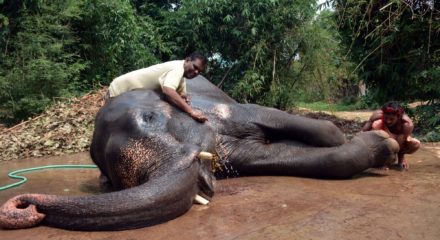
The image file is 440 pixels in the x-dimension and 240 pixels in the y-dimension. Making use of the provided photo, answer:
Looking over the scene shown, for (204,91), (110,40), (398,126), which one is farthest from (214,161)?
(110,40)

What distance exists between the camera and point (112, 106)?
13.3ft

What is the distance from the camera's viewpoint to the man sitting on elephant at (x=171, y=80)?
406 cm

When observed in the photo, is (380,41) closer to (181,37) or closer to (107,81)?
(181,37)

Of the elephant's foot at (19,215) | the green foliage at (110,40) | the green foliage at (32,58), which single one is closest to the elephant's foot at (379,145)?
the elephant's foot at (19,215)

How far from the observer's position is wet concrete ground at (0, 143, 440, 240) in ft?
9.00

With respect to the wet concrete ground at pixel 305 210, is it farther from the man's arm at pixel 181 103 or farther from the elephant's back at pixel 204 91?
the elephant's back at pixel 204 91

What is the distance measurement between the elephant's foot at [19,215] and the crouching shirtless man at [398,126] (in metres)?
3.24

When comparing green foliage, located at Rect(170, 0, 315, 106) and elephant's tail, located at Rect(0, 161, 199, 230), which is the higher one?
green foliage, located at Rect(170, 0, 315, 106)

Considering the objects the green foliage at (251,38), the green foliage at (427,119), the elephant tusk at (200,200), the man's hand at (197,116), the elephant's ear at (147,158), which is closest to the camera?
the elephant's ear at (147,158)

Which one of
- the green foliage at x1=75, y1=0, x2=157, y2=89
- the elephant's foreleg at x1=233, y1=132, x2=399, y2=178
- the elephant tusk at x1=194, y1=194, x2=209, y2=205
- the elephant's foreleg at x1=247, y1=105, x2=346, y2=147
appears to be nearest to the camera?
the elephant tusk at x1=194, y1=194, x2=209, y2=205

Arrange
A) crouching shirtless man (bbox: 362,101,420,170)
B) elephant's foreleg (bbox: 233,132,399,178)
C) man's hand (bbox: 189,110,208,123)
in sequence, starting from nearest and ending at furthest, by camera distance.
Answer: man's hand (bbox: 189,110,208,123) → elephant's foreleg (bbox: 233,132,399,178) → crouching shirtless man (bbox: 362,101,420,170)

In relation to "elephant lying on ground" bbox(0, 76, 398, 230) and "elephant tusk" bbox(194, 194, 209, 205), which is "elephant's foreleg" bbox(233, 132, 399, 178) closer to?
"elephant lying on ground" bbox(0, 76, 398, 230)

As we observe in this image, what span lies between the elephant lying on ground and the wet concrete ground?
10cm

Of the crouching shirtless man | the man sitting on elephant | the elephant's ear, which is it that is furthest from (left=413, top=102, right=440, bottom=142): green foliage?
the elephant's ear
